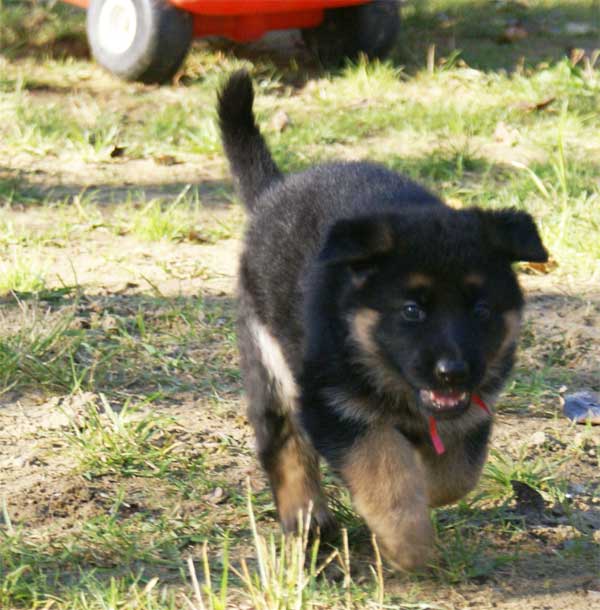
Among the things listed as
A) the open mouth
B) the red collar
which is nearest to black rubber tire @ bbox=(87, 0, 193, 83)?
the red collar

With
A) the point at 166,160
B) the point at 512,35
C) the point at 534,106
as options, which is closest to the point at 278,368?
the point at 166,160

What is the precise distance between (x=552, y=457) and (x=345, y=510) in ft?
2.54

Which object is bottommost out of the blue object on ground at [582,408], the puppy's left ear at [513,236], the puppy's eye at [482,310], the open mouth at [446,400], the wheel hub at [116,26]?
the blue object on ground at [582,408]

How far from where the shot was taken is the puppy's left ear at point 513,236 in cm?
322

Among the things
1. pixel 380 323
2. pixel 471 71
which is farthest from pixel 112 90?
pixel 380 323

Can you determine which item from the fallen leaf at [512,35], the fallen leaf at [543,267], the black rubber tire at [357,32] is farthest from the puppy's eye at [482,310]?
the fallen leaf at [512,35]

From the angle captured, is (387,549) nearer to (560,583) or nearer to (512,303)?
(560,583)

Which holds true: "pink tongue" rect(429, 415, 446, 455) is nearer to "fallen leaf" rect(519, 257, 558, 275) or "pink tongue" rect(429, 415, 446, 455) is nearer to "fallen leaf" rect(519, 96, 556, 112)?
"fallen leaf" rect(519, 257, 558, 275)

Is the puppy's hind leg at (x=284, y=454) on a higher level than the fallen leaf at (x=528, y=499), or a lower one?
higher

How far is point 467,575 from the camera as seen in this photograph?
10.8 feet

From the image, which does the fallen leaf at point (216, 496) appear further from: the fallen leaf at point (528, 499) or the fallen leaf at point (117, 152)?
the fallen leaf at point (117, 152)

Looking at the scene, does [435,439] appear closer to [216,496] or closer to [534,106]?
[216,496]

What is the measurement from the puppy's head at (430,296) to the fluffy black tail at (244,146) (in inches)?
34.3

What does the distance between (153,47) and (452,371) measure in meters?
5.14
